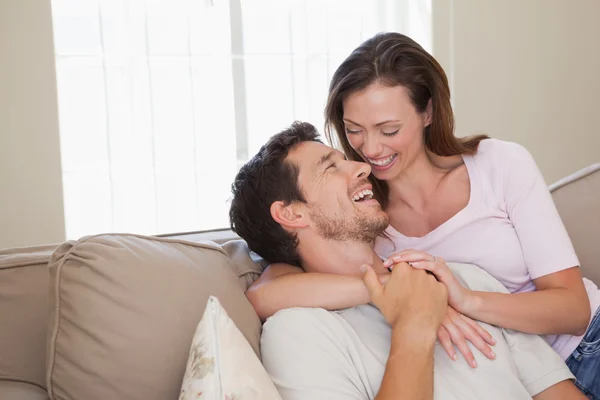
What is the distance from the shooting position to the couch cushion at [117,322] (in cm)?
114

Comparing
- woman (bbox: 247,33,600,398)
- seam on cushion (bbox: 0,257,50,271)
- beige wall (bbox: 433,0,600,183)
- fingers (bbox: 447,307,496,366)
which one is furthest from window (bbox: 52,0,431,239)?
fingers (bbox: 447,307,496,366)

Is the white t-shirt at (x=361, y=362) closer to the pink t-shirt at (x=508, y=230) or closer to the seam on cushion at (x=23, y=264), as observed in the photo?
the pink t-shirt at (x=508, y=230)

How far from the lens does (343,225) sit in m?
1.60

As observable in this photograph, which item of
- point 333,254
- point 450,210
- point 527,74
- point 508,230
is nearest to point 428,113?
point 450,210

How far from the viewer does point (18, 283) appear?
1.33 m

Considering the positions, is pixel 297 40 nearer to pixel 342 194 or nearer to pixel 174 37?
pixel 174 37

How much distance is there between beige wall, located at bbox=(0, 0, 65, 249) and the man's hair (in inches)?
76.4

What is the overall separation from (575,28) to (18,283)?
3980 mm

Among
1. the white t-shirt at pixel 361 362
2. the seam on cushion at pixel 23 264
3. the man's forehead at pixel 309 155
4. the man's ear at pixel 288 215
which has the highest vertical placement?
the man's forehead at pixel 309 155

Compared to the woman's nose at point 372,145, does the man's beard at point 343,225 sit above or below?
below

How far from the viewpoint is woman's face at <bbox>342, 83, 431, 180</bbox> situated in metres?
1.73

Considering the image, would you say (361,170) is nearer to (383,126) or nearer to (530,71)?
(383,126)

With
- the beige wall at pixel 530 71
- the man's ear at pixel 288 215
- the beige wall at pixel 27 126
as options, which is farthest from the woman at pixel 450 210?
the beige wall at pixel 530 71

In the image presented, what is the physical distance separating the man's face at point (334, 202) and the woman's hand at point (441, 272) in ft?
0.56
